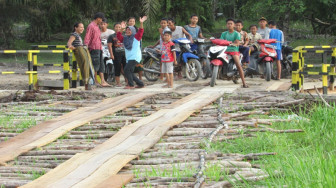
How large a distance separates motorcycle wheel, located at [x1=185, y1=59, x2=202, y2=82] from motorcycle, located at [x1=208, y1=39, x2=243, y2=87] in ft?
2.62

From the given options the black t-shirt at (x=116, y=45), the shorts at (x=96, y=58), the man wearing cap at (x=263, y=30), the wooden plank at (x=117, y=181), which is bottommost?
the wooden plank at (x=117, y=181)

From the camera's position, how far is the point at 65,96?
35.0 feet

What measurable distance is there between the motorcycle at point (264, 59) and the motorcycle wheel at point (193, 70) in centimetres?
123

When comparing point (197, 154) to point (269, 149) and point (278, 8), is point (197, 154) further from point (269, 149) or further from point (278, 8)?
point (278, 8)

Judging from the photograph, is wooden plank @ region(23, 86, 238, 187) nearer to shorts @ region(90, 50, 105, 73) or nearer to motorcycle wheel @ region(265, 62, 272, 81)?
shorts @ region(90, 50, 105, 73)

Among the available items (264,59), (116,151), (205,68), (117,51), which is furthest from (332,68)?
(116,151)

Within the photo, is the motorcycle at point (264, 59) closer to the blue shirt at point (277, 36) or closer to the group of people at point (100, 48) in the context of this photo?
the blue shirt at point (277, 36)

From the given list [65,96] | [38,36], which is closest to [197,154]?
[65,96]

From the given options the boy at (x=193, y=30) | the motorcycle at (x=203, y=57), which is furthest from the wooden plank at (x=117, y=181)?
the boy at (x=193, y=30)

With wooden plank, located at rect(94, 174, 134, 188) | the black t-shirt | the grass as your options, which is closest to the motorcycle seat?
the black t-shirt

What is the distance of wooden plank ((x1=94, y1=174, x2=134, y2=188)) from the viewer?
482cm

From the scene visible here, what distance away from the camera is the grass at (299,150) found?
4.51 meters

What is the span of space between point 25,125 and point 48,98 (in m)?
2.82

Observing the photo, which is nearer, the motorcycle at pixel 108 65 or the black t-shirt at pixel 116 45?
the black t-shirt at pixel 116 45
